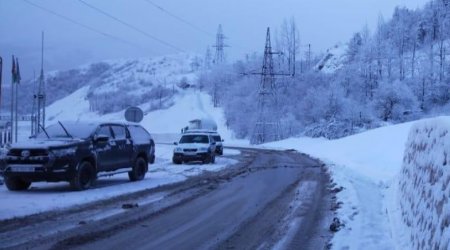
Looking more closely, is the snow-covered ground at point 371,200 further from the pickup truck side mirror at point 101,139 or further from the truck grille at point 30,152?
the truck grille at point 30,152

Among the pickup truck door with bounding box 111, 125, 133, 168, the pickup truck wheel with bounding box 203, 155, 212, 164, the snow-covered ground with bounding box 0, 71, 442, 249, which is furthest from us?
the pickup truck wheel with bounding box 203, 155, 212, 164

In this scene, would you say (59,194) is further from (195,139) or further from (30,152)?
(195,139)

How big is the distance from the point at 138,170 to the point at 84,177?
3.44 meters

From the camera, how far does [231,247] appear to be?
8.32m

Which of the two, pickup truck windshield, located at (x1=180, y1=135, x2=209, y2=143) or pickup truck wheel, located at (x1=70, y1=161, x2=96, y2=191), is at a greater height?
pickup truck windshield, located at (x1=180, y1=135, x2=209, y2=143)

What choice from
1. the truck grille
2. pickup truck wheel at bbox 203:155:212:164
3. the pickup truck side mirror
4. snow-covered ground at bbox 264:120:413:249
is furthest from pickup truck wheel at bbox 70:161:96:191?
pickup truck wheel at bbox 203:155:212:164

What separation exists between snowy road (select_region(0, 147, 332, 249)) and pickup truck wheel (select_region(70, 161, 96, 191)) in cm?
151

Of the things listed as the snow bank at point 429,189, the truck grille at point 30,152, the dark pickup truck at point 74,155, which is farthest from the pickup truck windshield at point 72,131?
the snow bank at point 429,189

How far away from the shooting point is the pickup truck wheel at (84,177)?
15062mm

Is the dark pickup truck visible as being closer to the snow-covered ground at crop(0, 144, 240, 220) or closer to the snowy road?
the snow-covered ground at crop(0, 144, 240, 220)

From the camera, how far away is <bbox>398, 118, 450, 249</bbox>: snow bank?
18.3ft

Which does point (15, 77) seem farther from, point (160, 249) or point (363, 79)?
point (363, 79)

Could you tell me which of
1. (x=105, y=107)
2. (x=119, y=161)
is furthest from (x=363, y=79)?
(x=105, y=107)

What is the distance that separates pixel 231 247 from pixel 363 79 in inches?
3401
